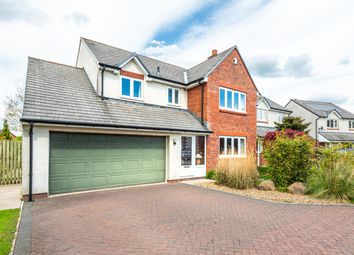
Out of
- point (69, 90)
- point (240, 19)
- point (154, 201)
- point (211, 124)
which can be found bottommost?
point (154, 201)

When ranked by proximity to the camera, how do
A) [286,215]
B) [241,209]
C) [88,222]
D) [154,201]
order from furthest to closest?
[154,201] < [241,209] < [286,215] < [88,222]

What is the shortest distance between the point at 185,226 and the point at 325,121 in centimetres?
3837

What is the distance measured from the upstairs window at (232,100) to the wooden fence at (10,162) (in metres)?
12.5

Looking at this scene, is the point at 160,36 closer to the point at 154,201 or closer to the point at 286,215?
the point at 154,201

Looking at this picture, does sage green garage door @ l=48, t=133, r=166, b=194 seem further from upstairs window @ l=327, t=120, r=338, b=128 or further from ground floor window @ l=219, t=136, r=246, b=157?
upstairs window @ l=327, t=120, r=338, b=128

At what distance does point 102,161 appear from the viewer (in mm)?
9797

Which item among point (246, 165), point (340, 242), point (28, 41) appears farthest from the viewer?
point (28, 41)

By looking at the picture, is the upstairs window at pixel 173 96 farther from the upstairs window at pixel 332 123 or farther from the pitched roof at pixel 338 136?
the upstairs window at pixel 332 123

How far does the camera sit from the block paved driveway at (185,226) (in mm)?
4168

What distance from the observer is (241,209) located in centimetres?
684

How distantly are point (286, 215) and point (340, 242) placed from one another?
1814 millimetres

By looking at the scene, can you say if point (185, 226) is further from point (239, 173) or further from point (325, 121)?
point (325, 121)

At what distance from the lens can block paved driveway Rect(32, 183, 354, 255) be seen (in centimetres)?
417

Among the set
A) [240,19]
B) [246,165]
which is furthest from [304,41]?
[246,165]
